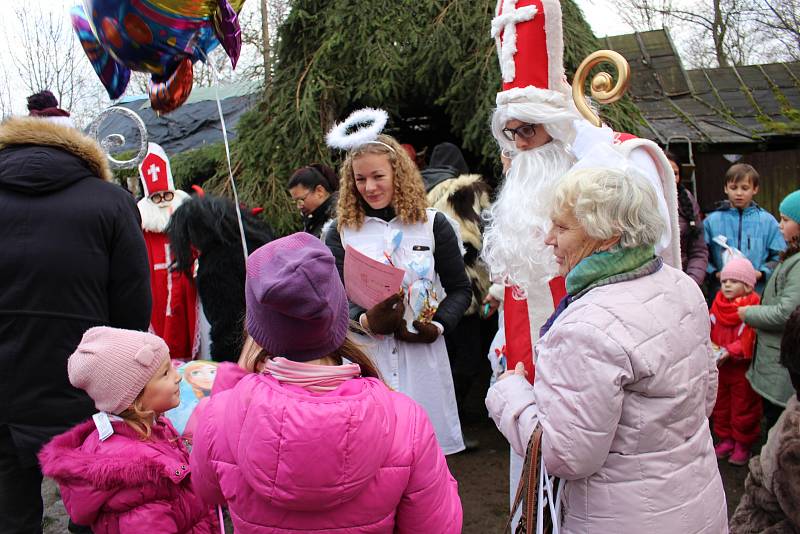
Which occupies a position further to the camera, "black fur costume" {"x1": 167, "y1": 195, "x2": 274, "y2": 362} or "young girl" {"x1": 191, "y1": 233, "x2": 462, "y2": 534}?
"black fur costume" {"x1": 167, "y1": 195, "x2": 274, "y2": 362}

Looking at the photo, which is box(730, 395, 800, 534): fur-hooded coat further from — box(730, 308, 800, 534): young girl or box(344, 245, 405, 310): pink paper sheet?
box(344, 245, 405, 310): pink paper sheet

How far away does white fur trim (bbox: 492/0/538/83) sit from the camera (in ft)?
8.82

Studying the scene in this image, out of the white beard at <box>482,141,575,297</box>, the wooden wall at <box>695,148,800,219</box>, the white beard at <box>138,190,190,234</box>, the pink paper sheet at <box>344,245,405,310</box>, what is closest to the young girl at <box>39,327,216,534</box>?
the pink paper sheet at <box>344,245,405,310</box>

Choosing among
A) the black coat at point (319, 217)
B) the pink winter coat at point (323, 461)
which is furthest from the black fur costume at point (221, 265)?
the pink winter coat at point (323, 461)

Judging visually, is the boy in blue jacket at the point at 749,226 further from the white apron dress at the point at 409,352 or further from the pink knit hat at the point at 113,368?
the pink knit hat at the point at 113,368

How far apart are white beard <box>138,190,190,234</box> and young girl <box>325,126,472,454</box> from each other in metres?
2.08

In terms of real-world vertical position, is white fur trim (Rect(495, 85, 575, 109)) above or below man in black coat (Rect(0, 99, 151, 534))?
above

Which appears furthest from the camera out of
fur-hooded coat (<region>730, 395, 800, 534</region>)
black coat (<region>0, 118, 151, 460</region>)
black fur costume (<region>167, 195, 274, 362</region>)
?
black fur costume (<region>167, 195, 274, 362</region>)

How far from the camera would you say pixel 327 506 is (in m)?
1.41

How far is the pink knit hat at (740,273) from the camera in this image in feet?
14.2

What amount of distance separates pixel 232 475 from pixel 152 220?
12.5ft

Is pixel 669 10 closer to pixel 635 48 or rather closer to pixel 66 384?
pixel 635 48

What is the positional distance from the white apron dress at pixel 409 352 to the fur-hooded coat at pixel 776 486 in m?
1.39

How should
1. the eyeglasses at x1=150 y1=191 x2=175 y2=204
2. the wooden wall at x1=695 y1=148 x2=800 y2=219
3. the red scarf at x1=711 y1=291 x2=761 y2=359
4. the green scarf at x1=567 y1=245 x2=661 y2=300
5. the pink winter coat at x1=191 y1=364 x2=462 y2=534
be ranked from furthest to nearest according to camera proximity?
the wooden wall at x1=695 y1=148 x2=800 y2=219
the eyeglasses at x1=150 y1=191 x2=175 y2=204
the red scarf at x1=711 y1=291 x2=761 y2=359
the green scarf at x1=567 y1=245 x2=661 y2=300
the pink winter coat at x1=191 y1=364 x2=462 y2=534
